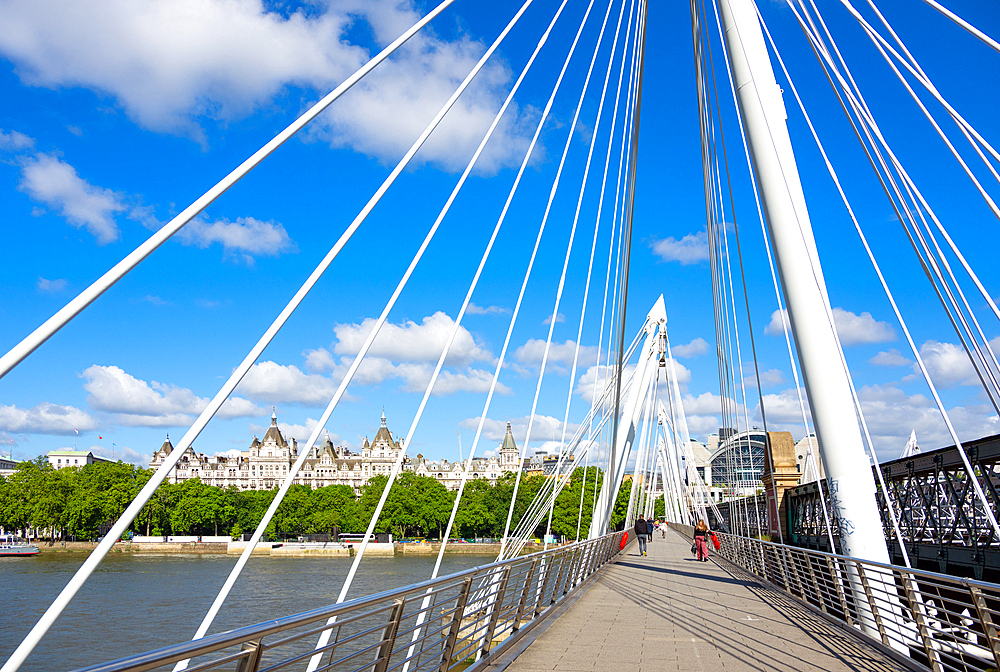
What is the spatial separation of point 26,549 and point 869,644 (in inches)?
2606

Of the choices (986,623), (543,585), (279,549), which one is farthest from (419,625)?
(279,549)

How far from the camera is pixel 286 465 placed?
12369cm

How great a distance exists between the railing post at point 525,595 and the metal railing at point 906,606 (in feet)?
9.16

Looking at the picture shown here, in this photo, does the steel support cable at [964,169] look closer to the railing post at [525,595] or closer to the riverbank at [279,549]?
the railing post at [525,595]

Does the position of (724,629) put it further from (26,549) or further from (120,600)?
(26,549)

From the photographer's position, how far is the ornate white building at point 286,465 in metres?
122

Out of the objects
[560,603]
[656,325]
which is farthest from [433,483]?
[560,603]

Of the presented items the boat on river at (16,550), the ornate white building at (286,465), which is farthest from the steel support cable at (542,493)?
the ornate white building at (286,465)

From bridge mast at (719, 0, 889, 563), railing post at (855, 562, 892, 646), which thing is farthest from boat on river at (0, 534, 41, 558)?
railing post at (855, 562, 892, 646)

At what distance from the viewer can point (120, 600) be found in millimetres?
33125

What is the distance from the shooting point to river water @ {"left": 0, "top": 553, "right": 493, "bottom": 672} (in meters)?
23.5

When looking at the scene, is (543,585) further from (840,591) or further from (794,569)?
(794,569)

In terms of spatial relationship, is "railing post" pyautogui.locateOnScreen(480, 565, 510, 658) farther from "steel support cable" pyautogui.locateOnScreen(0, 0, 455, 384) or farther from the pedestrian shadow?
the pedestrian shadow

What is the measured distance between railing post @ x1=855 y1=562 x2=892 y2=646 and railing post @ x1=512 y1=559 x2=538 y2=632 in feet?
9.43
